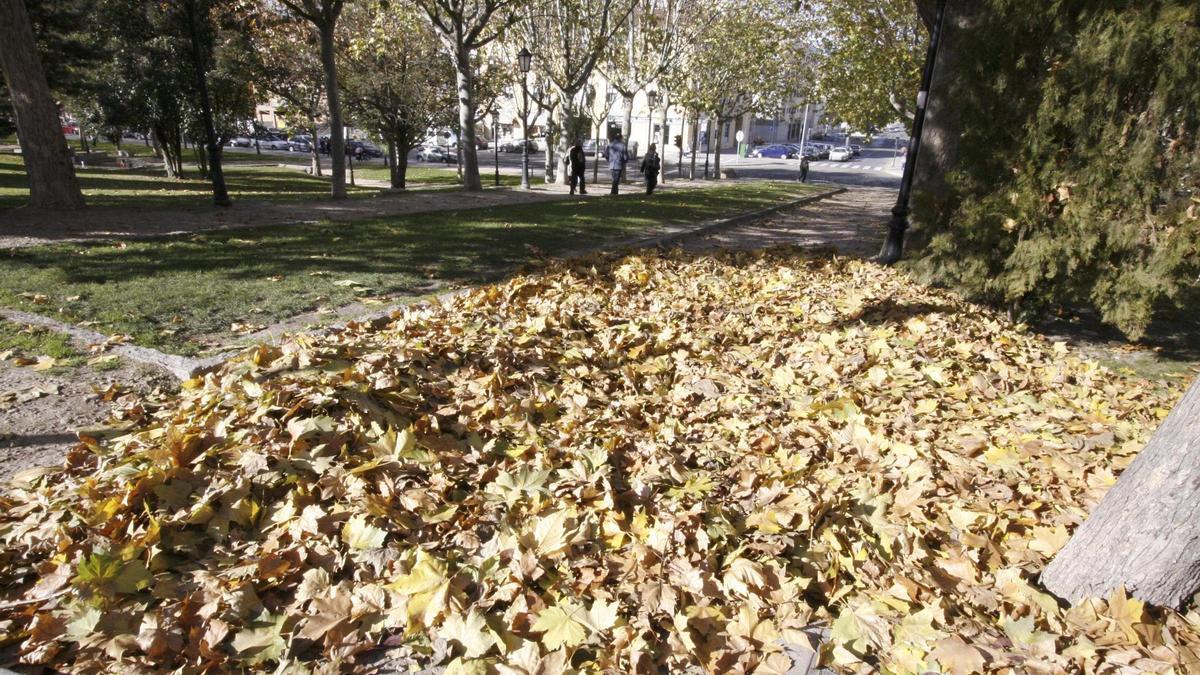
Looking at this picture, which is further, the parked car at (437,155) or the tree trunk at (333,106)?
the parked car at (437,155)

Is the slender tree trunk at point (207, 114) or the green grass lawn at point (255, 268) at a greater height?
the slender tree trunk at point (207, 114)

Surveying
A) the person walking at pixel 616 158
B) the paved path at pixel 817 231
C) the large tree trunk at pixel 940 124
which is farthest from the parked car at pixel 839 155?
the large tree trunk at pixel 940 124

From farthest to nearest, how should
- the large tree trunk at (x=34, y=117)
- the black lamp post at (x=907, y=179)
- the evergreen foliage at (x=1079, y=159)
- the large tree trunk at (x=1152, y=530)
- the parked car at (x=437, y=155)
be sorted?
the parked car at (x=437, y=155) < the large tree trunk at (x=34, y=117) < the black lamp post at (x=907, y=179) < the evergreen foliage at (x=1079, y=159) < the large tree trunk at (x=1152, y=530)

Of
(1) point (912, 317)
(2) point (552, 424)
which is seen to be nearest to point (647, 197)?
(1) point (912, 317)

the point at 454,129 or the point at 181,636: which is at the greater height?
the point at 454,129

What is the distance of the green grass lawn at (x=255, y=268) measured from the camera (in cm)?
541

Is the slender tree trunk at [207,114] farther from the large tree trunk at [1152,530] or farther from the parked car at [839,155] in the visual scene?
the parked car at [839,155]

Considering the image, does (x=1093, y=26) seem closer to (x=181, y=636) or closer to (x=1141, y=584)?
(x=1141, y=584)

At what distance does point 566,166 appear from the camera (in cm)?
2406

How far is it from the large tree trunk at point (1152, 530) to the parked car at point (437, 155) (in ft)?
154

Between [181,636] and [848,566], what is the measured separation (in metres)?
2.48

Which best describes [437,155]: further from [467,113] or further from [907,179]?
[907,179]

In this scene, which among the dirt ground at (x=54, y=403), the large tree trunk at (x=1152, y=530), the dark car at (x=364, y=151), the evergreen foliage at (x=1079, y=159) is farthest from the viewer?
the dark car at (x=364, y=151)

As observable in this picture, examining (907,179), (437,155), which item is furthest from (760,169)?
(907,179)
